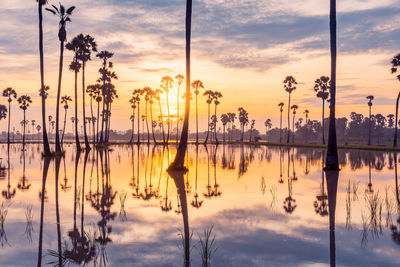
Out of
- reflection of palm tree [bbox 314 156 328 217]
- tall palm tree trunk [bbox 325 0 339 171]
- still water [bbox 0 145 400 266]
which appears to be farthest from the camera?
tall palm tree trunk [bbox 325 0 339 171]

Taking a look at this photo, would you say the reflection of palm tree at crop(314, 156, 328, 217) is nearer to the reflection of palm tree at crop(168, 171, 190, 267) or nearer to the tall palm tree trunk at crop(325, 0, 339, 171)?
the reflection of palm tree at crop(168, 171, 190, 267)

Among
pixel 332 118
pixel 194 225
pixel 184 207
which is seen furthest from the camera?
pixel 332 118

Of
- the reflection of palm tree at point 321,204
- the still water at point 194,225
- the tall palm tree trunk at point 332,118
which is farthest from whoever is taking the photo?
the tall palm tree trunk at point 332,118

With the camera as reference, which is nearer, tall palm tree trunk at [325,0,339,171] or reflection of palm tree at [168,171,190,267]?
reflection of palm tree at [168,171,190,267]

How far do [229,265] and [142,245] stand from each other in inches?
90.2

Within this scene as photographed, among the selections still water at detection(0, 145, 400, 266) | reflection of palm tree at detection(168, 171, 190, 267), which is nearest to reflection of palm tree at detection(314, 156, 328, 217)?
still water at detection(0, 145, 400, 266)

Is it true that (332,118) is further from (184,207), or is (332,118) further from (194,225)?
(194,225)

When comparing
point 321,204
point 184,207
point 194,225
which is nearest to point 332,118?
point 321,204

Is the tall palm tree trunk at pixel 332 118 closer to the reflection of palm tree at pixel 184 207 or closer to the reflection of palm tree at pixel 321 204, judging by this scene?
the reflection of palm tree at pixel 321 204

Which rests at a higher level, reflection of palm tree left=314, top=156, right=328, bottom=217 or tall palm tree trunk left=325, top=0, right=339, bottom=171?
tall palm tree trunk left=325, top=0, right=339, bottom=171

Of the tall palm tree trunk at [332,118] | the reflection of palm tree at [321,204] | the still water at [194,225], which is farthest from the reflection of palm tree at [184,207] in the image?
the tall palm tree trunk at [332,118]

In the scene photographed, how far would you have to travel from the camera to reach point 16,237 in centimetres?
887

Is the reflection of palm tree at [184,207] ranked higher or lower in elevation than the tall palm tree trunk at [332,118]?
lower

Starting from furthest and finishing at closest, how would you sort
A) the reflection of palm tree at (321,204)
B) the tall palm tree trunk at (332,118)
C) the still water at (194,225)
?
1. the tall palm tree trunk at (332,118)
2. the reflection of palm tree at (321,204)
3. the still water at (194,225)
